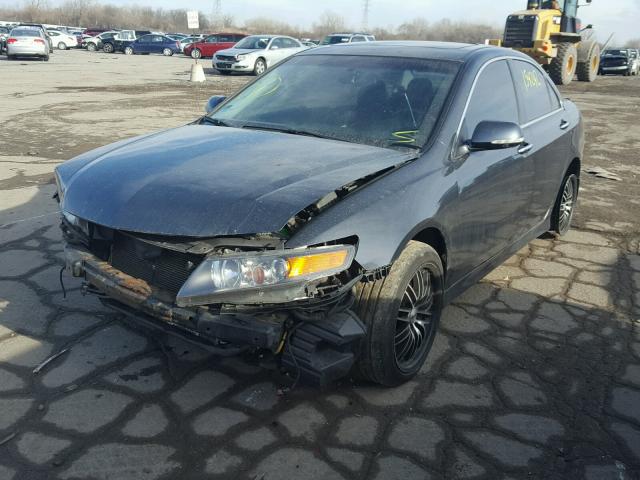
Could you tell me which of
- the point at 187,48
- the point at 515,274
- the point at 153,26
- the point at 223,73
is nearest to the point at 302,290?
the point at 515,274

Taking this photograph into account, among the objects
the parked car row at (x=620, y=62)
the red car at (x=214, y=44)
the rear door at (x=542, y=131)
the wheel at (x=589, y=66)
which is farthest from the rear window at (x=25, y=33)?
the rear door at (x=542, y=131)

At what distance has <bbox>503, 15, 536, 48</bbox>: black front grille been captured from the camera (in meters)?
18.8

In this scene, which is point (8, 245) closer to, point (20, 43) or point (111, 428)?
point (111, 428)

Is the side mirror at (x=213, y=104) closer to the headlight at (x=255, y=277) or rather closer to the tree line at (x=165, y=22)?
the headlight at (x=255, y=277)

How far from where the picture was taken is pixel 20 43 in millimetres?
28625

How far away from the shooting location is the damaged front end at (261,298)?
2.49m

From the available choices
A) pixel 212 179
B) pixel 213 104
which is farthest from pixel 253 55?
pixel 212 179

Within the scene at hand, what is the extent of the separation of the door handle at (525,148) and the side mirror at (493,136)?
563mm

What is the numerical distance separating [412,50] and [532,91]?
1152 millimetres

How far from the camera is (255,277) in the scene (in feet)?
8.19

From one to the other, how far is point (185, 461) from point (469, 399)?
4.70 feet

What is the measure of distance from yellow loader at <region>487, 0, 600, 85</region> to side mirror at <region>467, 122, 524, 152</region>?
16862 millimetres

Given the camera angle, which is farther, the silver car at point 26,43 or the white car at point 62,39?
the white car at point 62,39

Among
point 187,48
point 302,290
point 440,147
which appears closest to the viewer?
point 302,290
